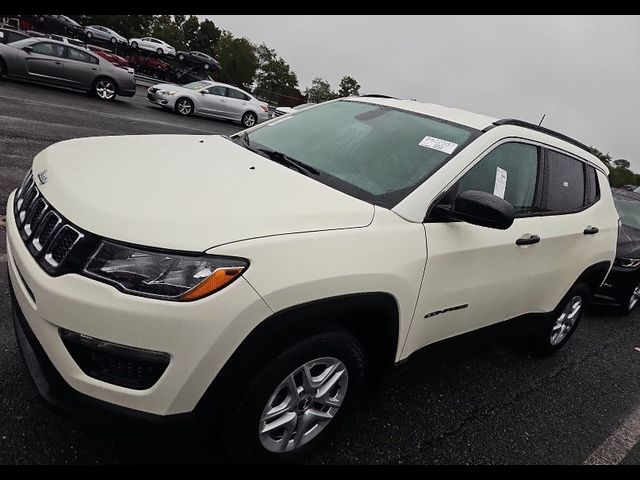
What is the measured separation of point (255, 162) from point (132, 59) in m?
30.6

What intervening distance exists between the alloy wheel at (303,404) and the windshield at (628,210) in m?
5.64

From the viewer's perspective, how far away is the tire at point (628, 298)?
17.0ft

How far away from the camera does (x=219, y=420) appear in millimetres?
1786

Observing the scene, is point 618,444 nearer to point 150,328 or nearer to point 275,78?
point 150,328

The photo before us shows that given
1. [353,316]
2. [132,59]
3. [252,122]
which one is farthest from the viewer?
[132,59]

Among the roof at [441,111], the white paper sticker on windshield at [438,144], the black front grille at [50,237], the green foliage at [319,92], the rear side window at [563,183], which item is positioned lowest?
the green foliage at [319,92]

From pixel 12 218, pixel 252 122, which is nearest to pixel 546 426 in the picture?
pixel 12 218

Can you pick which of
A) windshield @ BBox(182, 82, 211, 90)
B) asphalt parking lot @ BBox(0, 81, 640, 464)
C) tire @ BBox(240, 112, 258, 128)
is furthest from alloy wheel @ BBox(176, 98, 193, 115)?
asphalt parking lot @ BBox(0, 81, 640, 464)

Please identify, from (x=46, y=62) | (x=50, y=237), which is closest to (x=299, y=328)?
(x=50, y=237)

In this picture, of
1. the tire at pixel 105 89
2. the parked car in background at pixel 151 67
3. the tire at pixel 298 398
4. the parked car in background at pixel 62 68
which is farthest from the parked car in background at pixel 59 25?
the tire at pixel 298 398

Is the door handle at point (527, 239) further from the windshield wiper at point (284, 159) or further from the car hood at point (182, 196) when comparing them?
the windshield wiper at point (284, 159)

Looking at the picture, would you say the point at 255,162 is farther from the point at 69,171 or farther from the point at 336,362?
the point at 336,362

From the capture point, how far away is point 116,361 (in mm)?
1629

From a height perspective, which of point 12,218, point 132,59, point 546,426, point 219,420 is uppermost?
point 12,218
